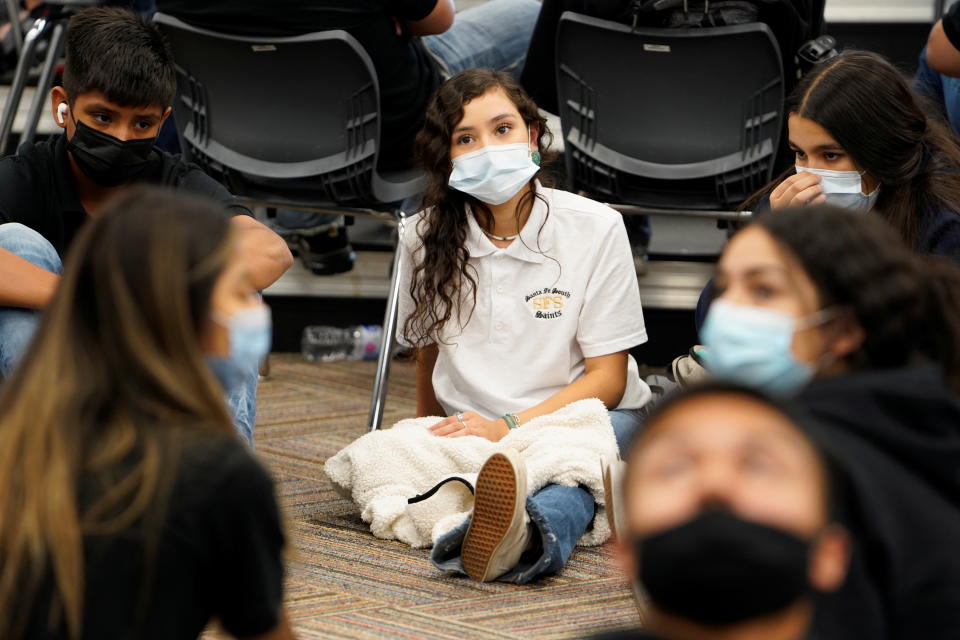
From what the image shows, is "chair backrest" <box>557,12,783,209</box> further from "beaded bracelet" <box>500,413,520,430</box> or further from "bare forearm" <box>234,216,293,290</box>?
"bare forearm" <box>234,216,293,290</box>

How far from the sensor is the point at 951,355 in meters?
1.18

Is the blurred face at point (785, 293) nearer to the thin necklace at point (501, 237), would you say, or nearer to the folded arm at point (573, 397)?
the folded arm at point (573, 397)

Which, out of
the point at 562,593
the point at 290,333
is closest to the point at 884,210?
the point at 562,593

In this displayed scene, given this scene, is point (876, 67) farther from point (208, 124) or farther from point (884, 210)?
point (208, 124)

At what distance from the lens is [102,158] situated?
2.07m

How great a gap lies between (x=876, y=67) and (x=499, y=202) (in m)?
0.69

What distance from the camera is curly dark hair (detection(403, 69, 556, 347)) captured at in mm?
2309

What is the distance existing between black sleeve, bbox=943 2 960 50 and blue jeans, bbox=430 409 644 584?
116cm

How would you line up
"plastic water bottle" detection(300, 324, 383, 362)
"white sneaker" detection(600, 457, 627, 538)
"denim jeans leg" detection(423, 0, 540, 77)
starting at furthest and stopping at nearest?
1. "plastic water bottle" detection(300, 324, 383, 362)
2. "denim jeans leg" detection(423, 0, 540, 77)
3. "white sneaker" detection(600, 457, 627, 538)

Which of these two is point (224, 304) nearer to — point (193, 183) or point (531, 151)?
point (193, 183)

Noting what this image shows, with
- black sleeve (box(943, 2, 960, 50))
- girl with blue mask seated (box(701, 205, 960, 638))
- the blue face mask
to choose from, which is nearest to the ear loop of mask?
black sleeve (box(943, 2, 960, 50))

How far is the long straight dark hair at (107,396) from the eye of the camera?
1.00m

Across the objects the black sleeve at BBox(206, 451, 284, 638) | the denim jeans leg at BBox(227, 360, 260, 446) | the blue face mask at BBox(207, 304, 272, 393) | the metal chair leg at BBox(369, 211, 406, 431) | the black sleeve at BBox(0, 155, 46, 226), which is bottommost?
the metal chair leg at BBox(369, 211, 406, 431)

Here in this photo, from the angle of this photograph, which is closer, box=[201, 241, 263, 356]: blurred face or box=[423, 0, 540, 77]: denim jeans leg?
box=[201, 241, 263, 356]: blurred face
